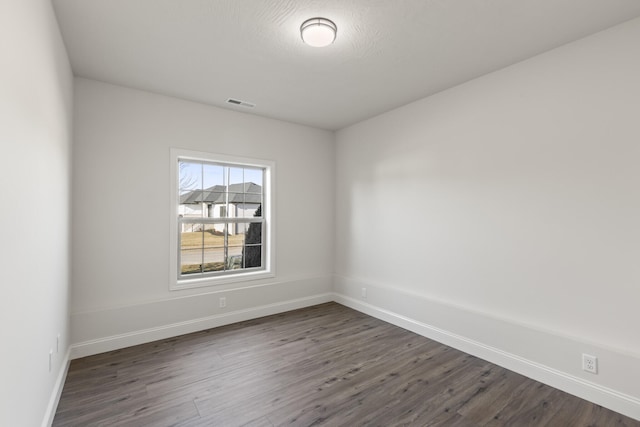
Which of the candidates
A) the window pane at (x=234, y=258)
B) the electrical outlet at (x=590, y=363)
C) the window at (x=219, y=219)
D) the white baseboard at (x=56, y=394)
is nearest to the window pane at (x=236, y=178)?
the window at (x=219, y=219)

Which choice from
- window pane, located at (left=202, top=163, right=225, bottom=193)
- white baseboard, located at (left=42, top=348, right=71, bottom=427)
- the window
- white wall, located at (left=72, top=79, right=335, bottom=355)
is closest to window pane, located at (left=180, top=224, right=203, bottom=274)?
the window

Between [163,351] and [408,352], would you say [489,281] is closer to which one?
[408,352]

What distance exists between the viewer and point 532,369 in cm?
255

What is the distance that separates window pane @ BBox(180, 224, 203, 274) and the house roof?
33 centimetres

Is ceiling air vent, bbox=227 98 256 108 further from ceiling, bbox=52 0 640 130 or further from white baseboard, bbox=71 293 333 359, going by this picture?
white baseboard, bbox=71 293 333 359

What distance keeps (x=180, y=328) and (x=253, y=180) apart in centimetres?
206

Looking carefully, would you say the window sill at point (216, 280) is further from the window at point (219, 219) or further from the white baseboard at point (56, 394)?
the white baseboard at point (56, 394)

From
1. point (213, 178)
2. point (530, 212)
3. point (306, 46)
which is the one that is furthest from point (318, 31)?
point (213, 178)

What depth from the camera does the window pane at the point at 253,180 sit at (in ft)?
13.8

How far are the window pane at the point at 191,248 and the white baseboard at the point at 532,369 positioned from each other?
8.19ft

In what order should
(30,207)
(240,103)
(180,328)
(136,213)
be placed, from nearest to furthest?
1. (30,207)
2. (136,213)
3. (180,328)
4. (240,103)

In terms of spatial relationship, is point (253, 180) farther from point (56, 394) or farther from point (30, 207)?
point (56, 394)

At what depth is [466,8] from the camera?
79.3 inches

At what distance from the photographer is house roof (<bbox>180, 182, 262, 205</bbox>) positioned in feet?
12.3
